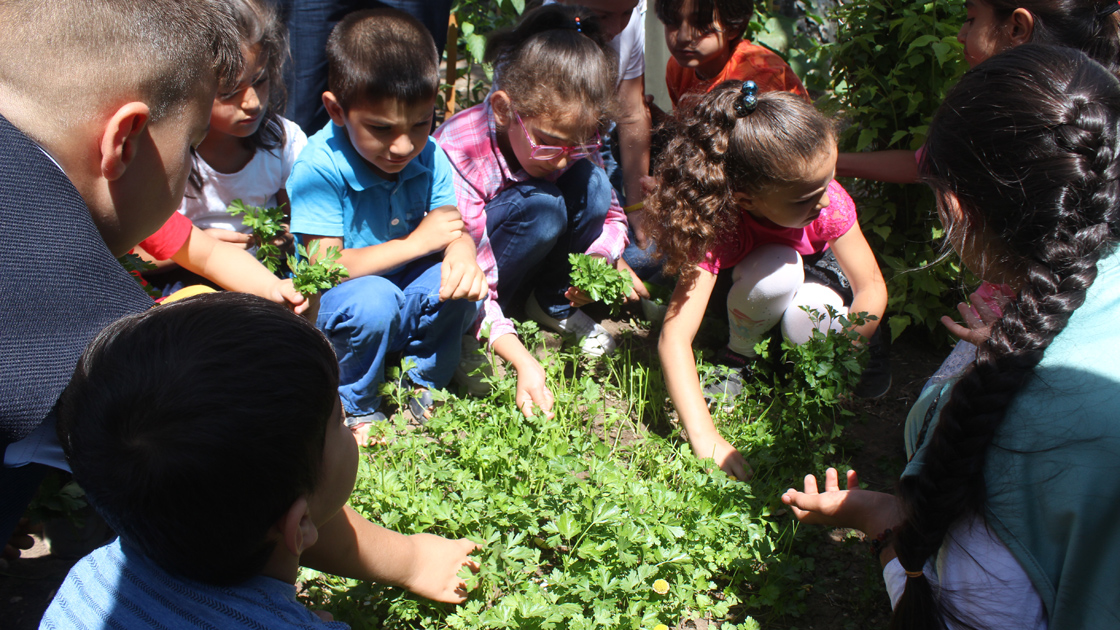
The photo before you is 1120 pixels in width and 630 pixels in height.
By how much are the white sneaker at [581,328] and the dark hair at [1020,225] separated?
5.66 feet

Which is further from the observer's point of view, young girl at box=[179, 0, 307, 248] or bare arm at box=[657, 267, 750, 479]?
young girl at box=[179, 0, 307, 248]

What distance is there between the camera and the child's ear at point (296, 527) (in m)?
1.25

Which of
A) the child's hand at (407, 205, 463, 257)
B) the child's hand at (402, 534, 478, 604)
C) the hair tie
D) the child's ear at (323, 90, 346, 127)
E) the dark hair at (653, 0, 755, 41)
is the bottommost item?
the child's hand at (402, 534, 478, 604)

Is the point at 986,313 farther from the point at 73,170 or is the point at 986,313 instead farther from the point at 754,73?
the point at 754,73

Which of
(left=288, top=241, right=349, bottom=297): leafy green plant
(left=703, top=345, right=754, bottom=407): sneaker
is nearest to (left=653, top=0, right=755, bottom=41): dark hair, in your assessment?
(left=703, top=345, right=754, bottom=407): sneaker

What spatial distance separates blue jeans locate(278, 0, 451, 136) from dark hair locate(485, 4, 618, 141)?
0.64m

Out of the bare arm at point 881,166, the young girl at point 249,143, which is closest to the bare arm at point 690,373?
the bare arm at point 881,166

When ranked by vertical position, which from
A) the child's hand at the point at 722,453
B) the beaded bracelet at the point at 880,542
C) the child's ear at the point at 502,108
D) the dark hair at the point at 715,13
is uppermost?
the dark hair at the point at 715,13

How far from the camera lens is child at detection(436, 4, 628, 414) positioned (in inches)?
110

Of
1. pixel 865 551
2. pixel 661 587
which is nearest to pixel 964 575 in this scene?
pixel 661 587

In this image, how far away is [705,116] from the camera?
2.69 metres

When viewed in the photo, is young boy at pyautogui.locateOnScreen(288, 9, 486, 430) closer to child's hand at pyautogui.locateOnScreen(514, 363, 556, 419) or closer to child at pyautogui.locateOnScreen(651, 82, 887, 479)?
child's hand at pyautogui.locateOnScreen(514, 363, 556, 419)

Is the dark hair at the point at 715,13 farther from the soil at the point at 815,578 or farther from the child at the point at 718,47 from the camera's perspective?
the soil at the point at 815,578

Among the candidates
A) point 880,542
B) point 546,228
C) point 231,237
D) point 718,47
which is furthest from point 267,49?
point 880,542
